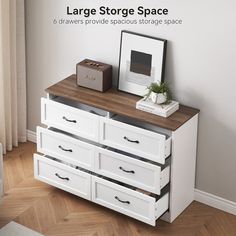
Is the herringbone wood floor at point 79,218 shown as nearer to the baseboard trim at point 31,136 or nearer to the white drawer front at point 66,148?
the white drawer front at point 66,148

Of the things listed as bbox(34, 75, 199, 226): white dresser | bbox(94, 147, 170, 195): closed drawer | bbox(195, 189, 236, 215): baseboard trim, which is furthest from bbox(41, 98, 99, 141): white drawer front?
bbox(195, 189, 236, 215): baseboard trim

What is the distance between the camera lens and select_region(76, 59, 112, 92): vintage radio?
4164 mm

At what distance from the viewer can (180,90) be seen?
13.3ft

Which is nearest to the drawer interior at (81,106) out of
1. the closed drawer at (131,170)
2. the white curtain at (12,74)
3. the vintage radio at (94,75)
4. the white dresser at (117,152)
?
the white dresser at (117,152)

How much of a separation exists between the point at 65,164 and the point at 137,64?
0.80 metres

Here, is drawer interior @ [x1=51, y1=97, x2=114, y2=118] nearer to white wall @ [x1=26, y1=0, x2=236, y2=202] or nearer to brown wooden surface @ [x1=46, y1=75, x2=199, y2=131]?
brown wooden surface @ [x1=46, y1=75, x2=199, y2=131]

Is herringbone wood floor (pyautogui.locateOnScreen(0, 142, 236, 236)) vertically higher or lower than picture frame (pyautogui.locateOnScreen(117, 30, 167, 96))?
lower

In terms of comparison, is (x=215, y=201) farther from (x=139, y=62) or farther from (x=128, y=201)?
(x=139, y=62)

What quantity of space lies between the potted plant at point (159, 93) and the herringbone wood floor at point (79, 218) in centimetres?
75

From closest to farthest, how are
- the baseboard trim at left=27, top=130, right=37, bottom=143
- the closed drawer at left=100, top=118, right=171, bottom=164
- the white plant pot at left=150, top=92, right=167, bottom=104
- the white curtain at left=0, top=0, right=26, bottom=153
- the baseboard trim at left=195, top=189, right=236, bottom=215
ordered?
1. the closed drawer at left=100, top=118, right=171, bottom=164
2. the white plant pot at left=150, top=92, right=167, bottom=104
3. the baseboard trim at left=195, top=189, right=236, bottom=215
4. the white curtain at left=0, top=0, right=26, bottom=153
5. the baseboard trim at left=27, top=130, right=37, bottom=143

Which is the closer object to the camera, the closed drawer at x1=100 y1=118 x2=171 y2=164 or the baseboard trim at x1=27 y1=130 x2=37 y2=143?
the closed drawer at x1=100 y1=118 x2=171 y2=164

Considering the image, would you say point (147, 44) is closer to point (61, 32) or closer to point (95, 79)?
point (95, 79)

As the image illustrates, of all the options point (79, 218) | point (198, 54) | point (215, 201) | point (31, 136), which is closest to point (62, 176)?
point (79, 218)

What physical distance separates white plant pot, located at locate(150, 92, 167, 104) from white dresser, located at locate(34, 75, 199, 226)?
101 mm
